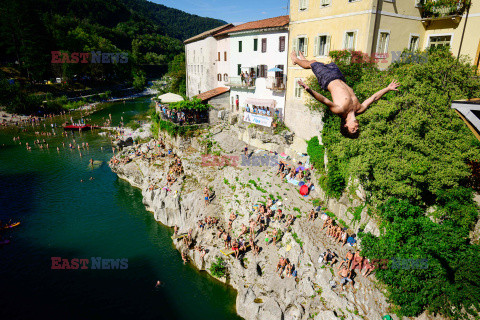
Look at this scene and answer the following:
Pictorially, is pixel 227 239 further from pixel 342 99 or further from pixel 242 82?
pixel 242 82

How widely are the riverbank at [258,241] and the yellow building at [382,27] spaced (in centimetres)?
787

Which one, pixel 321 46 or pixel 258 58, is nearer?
pixel 321 46

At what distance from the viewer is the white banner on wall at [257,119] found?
2646cm

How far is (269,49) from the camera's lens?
2698 centimetres

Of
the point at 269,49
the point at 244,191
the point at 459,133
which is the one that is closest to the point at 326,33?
the point at 269,49

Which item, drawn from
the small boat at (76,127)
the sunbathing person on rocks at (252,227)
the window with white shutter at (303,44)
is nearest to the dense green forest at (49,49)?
the small boat at (76,127)

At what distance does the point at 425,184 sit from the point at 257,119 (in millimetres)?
16578

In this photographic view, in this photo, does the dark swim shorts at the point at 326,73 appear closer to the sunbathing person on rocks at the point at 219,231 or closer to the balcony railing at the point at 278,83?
the sunbathing person on rocks at the point at 219,231

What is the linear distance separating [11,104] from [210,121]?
50495 millimetres

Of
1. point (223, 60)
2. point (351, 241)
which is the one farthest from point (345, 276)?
point (223, 60)

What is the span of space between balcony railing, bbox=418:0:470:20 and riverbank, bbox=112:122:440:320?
1510cm

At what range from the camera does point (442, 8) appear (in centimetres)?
1781

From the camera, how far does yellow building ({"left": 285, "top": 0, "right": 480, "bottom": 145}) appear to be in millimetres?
17250

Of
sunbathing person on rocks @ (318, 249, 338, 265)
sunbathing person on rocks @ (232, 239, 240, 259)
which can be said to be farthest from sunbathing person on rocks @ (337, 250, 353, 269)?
sunbathing person on rocks @ (232, 239, 240, 259)
